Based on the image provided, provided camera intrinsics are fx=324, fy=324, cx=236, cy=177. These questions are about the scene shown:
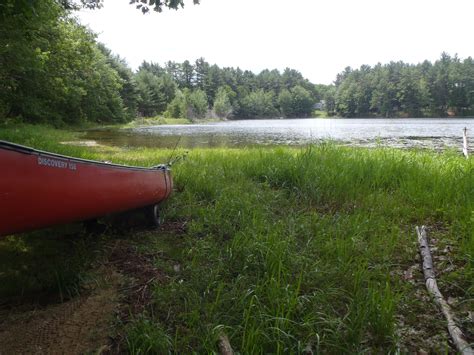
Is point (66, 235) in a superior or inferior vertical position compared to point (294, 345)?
superior

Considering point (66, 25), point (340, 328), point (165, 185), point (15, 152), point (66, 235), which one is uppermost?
point (66, 25)

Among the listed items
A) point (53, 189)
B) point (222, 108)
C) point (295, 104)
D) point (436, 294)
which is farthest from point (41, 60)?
point (295, 104)

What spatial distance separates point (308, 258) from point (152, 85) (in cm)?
7140

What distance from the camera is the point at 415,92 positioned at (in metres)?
73.6

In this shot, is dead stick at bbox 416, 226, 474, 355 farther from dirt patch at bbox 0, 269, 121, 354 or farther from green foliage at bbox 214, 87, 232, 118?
green foliage at bbox 214, 87, 232, 118

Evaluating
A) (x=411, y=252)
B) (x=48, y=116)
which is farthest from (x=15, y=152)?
(x=48, y=116)

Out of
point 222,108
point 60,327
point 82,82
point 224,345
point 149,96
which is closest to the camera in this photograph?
point 224,345

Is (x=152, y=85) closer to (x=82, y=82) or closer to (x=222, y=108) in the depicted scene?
(x=222, y=108)

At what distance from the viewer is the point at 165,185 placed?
162 inches

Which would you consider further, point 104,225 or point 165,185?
point 165,185

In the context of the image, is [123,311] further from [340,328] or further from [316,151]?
[316,151]

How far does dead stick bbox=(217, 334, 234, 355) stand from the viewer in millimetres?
1945

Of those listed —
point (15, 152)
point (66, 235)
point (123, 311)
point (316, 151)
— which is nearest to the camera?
point (15, 152)

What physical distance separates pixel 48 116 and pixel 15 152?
27078 mm
